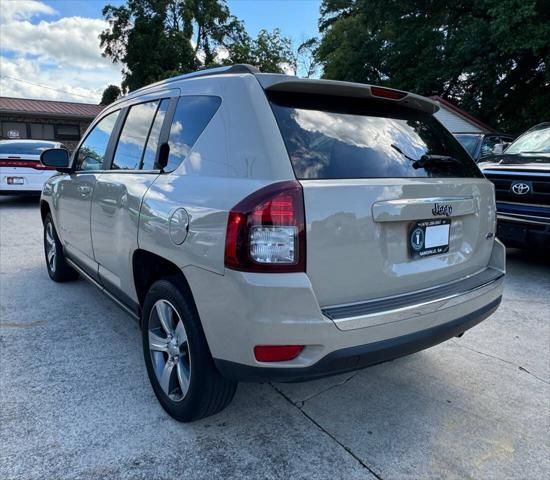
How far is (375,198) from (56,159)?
329 centimetres

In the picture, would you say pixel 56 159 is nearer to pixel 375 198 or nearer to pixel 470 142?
pixel 375 198

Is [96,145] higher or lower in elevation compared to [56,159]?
higher

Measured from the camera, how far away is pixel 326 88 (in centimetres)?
221

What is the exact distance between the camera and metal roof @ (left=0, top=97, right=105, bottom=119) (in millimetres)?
24977

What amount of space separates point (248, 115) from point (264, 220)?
56 cm

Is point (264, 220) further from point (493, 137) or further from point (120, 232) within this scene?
point (493, 137)

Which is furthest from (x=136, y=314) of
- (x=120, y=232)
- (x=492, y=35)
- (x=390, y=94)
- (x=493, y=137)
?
(x=492, y=35)

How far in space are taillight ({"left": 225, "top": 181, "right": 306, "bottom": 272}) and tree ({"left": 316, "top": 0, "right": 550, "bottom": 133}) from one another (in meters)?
17.3

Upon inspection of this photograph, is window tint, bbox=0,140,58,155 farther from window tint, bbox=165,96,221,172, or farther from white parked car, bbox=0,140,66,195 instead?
window tint, bbox=165,96,221,172

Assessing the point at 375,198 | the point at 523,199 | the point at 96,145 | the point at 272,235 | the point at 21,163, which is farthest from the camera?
the point at 21,163

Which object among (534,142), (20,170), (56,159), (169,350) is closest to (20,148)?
(20,170)

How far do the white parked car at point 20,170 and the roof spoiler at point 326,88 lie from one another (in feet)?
30.7

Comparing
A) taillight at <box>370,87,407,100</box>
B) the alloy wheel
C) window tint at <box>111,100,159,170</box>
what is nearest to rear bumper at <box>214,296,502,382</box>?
the alloy wheel

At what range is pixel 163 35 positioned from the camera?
2852cm
